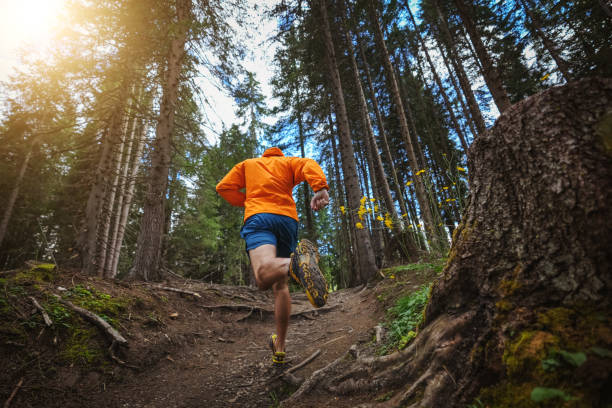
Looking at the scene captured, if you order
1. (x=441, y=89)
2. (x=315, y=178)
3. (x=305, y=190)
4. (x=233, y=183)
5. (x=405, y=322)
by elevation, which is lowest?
(x=405, y=322)

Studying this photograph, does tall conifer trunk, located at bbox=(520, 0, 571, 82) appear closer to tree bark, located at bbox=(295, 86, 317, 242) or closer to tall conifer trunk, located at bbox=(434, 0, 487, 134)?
tall conifer trunk, located at bbox=(434, 0, 487, 134)

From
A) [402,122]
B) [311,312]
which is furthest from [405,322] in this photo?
[402,122]

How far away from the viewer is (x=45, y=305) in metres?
2.77

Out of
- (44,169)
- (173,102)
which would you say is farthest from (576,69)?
(44,169)

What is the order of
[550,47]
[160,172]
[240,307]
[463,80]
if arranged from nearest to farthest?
[240,307], [160,172], [463,80], [550,47]

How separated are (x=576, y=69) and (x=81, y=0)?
570 inches

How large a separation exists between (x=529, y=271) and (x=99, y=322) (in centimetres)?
389

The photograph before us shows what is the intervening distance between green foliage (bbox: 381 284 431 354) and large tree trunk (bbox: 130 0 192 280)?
4967mm

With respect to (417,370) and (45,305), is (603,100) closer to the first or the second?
(417,370)

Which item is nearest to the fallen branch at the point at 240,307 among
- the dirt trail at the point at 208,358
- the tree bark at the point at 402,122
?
the dirt trail at the point at 208,358

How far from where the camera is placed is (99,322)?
285cm

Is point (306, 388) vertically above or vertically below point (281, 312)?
below

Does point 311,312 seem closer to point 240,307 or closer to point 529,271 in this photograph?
point 240,307

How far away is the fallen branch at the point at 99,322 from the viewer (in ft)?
9.16
